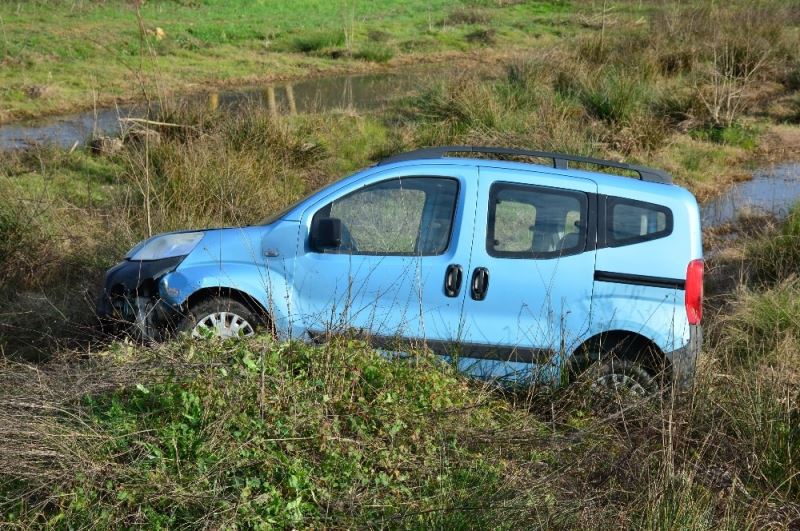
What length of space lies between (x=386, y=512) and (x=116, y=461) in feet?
4.00

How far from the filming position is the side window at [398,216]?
6.63 metres

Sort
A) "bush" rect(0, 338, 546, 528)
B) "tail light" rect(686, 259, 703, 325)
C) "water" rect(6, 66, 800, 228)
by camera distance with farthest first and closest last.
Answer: "water" rect(6, 66, 800, 228), "tail light" rect(686, 259, 703, 325), "bush" rect(0, 338, 546, 528)

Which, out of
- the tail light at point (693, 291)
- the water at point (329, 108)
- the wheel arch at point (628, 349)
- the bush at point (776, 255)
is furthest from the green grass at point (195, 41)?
the tail light at point (693, 291)

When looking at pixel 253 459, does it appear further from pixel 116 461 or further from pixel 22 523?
pixel 22 523

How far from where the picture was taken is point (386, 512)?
4.48m

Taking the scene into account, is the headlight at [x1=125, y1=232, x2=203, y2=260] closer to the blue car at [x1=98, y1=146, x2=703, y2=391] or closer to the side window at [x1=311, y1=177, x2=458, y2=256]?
the blue car at [x1=98, y1=146, x2=703, y2=391]

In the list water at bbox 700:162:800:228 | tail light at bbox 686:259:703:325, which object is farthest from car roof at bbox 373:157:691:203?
water at bbox 700:162:800:228

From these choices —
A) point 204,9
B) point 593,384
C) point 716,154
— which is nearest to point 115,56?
point 204,9

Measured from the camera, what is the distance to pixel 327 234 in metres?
6.57

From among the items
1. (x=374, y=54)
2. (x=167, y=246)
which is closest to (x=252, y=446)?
(x=167, y=246)

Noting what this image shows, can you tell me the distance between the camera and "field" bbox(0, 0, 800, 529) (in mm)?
4426

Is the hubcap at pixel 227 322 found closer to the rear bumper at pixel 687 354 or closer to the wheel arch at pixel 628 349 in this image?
the wheel arch at pixel 628 349

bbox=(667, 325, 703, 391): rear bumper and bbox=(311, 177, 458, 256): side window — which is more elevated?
bbox=(311, 177, 458, 256): side window

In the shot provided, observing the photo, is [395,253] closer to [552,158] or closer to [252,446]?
[552,158]
